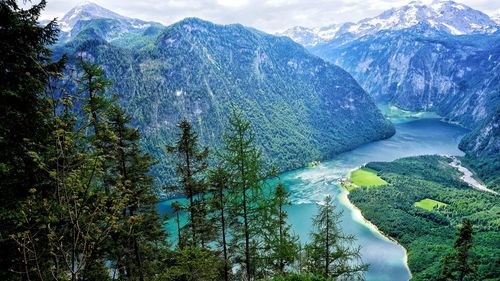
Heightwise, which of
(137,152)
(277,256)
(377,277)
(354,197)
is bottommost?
(377,277)

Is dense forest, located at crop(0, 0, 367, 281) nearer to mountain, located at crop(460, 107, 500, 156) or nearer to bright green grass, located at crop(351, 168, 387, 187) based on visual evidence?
bright green grass, located at crop(351, 168, 387, 187)

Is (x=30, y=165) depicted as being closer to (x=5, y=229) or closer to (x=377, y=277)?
(x=5, y=229)

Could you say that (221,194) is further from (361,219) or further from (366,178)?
(366,178)

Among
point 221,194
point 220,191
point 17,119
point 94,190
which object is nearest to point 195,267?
point 221,194

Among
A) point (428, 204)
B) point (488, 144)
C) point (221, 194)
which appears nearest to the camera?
point (221, 194)

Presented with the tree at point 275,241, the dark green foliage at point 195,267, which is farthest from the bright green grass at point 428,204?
the dark green foliage at point 195,267

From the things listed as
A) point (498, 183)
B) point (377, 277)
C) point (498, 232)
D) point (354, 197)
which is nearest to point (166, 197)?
point (354, 197)
